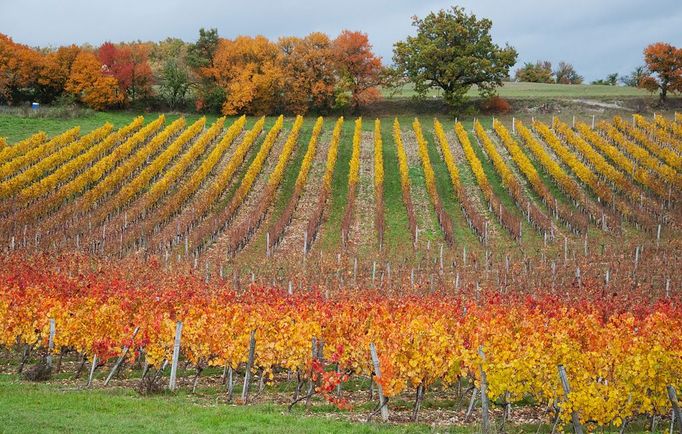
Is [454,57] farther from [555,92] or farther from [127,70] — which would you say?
[127,70]

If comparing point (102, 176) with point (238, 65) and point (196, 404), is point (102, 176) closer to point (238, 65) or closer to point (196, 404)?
point (238, 65)

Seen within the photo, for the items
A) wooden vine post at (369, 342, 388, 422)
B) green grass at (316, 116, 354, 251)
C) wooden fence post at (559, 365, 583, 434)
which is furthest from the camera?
green grass at (316, 116, 354, 251)

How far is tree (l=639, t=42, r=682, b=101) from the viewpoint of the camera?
71250mm

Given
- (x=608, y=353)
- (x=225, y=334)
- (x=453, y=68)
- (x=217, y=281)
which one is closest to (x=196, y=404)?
(x=225, y=334)

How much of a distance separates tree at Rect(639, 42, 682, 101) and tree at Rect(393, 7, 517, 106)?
A: 1331cm

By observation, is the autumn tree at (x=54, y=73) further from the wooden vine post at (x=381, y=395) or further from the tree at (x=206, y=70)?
the wooden vine post at (x=381, y=395)

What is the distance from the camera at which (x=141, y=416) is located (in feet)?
51.8

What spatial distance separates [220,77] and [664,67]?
142 feet

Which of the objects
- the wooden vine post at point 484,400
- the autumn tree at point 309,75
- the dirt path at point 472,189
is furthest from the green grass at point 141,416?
the autumn tree at point 309,75

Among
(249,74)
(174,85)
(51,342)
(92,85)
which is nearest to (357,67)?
(249,74)

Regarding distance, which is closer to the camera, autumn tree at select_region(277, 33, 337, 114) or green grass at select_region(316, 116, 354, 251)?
green grass at select_region(316, 116, 354, 251)

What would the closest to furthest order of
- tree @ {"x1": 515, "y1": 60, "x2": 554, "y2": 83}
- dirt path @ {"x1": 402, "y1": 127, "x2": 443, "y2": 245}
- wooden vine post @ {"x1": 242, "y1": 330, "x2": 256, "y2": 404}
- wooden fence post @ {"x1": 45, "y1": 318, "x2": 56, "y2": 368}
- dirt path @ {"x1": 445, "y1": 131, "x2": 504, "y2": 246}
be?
wooden vine post @ {"x1": 242, "y1": 330, "x2": 256, "y2": 404} → wooden fence post @ {"x1": 45, "y1": 318, "x2": 56, "y2": 368} → dirt path @ {"x1": 445, "y1": 131, "x2": 504, "y2": 246} → dirt path @ {"x1": 402, "y1": 127, "x2": 443, "y2": 245} → tree @ {"x1": 515, "y1": 60, "x2": 554, "y2": 83}

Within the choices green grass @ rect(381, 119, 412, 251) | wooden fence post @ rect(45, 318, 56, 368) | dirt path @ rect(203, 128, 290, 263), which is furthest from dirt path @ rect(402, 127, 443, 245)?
wooden fence post @ rect(45, 318, 56, 368)

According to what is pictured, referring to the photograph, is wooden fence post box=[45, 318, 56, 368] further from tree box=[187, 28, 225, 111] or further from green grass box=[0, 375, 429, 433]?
tree box=[187, 28, 225, 111]
